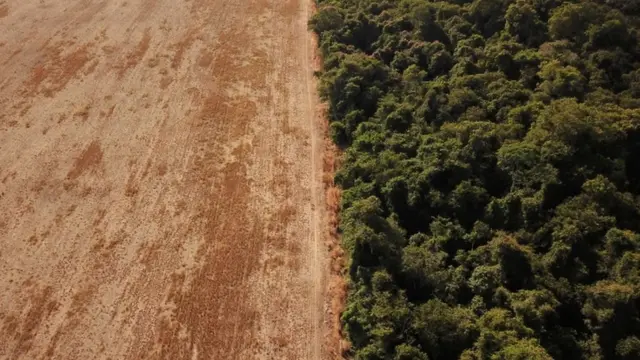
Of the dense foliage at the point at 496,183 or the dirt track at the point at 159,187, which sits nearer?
the dense foliage at the point at 496,183

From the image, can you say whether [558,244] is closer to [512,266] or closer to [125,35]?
[512,266]

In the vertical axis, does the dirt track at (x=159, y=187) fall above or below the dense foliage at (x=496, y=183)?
below

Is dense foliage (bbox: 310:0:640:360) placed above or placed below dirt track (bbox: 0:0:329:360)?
above

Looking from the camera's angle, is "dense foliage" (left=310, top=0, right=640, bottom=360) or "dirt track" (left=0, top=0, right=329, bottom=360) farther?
"dirt track" (left=0, top=0, right=329, bottom=360)

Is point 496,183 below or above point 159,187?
above
